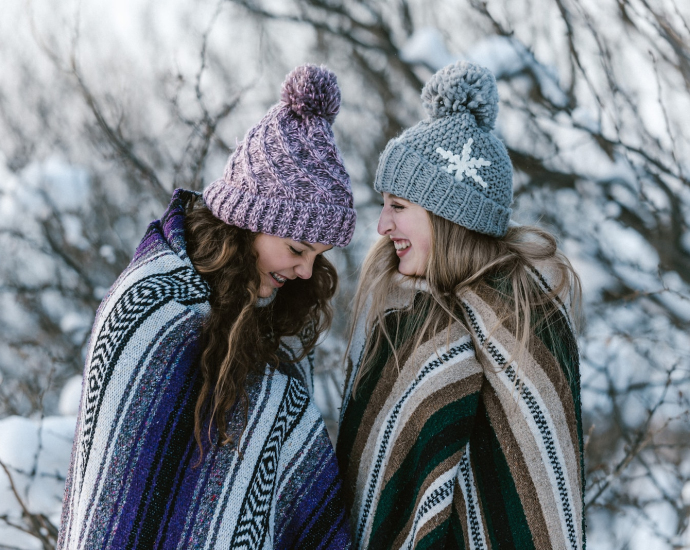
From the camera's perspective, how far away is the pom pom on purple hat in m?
1.44

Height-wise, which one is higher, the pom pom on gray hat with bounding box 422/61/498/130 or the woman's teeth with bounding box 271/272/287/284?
the pom pom on gray hat with bounding box 422/61/498/130

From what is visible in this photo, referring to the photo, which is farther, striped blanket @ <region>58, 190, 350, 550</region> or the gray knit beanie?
the gray knit beanie

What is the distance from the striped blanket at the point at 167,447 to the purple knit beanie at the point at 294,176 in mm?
Result: 214

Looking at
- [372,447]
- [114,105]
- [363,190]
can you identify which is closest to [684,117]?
[363,190]

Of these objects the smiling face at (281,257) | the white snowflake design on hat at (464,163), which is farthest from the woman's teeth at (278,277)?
the white snowflake design on hat at (464,163)

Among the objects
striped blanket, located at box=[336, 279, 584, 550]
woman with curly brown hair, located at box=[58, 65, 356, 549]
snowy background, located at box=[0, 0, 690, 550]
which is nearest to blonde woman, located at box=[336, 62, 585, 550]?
striped blanket, located at box=[336, 279, 584, 550]

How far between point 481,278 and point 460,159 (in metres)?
0.35

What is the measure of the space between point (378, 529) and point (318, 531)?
0.56ft

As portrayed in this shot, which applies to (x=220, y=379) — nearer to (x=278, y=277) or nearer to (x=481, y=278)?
(x=278, y=277)

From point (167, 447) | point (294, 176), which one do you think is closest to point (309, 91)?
point (294, 176)

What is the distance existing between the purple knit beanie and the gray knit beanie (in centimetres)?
24

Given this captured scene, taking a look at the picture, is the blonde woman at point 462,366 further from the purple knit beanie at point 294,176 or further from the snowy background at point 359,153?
the snowy background at point 359,153

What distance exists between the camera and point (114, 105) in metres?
2.58

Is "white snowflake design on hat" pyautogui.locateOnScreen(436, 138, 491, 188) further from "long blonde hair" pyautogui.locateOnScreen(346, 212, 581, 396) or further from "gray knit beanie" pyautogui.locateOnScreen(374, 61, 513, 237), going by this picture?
"long blonde hair" pyautogui.locateOnScreen(346, 212, 581, 396)
